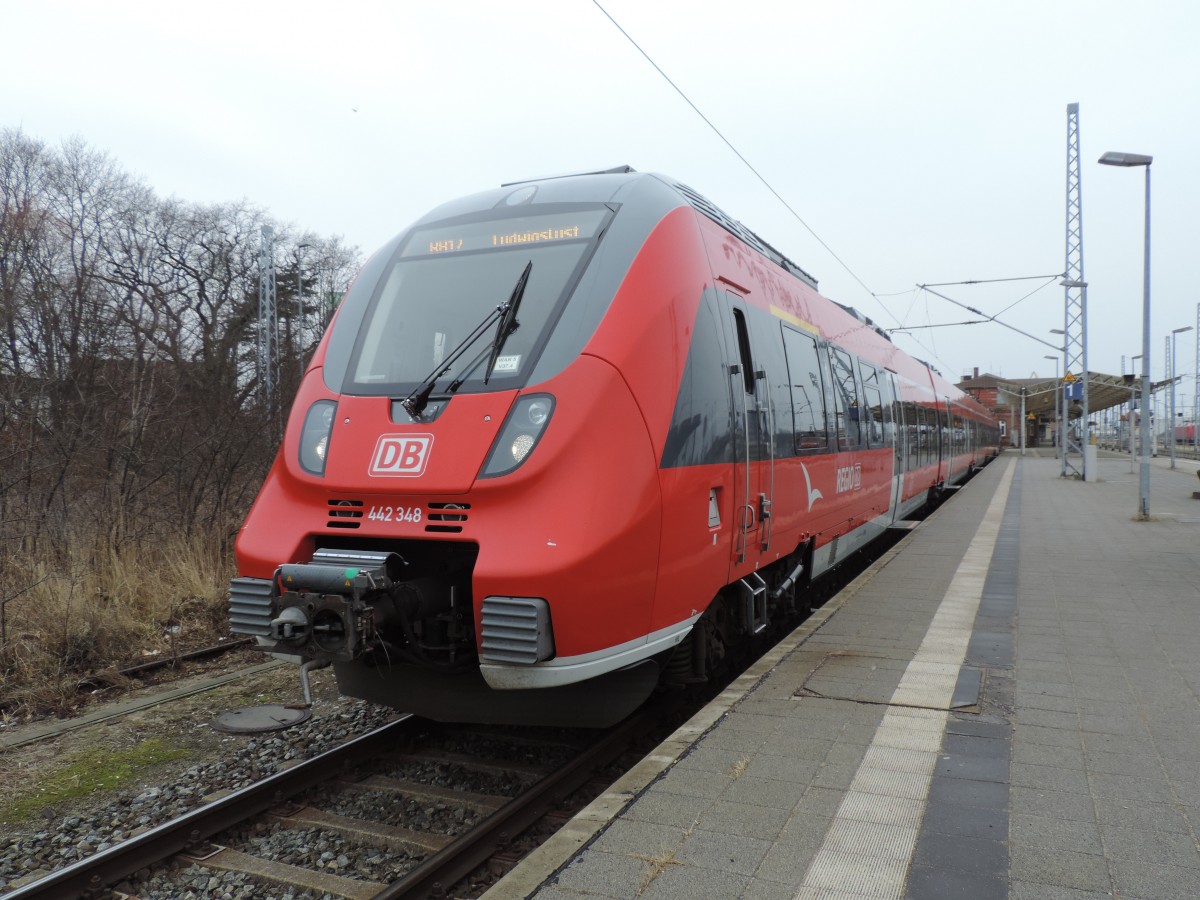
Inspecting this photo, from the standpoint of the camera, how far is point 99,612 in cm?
769

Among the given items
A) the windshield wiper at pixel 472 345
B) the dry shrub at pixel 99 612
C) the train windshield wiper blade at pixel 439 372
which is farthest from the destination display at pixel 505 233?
the dry shrub at pixel 99 612

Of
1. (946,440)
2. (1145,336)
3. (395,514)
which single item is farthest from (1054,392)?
(395,514)

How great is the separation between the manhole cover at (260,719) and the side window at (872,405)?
646cm

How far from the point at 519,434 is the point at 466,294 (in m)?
1.24

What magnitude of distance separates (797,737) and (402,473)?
2396 millimetres

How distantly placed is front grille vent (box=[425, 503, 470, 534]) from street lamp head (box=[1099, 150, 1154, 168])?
54.5ft

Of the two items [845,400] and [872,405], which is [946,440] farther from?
[845,400]

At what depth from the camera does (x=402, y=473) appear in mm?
4285

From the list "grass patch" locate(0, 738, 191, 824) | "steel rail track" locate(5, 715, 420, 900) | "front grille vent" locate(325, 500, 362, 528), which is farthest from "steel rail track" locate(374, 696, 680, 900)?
"grass patch" locate(0, 738, 191, 824)

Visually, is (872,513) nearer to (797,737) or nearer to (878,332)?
(878,332)

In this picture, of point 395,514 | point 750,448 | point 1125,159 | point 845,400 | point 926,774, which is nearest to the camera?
point 926,774

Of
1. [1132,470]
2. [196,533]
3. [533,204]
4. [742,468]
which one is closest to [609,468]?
[742,468]

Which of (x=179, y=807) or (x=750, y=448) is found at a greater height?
(x=750, y=448)

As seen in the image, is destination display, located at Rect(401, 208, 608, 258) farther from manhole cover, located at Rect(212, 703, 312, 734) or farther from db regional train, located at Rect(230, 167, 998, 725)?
manhole cover, located at Rect(212, 703, 312, 734)
